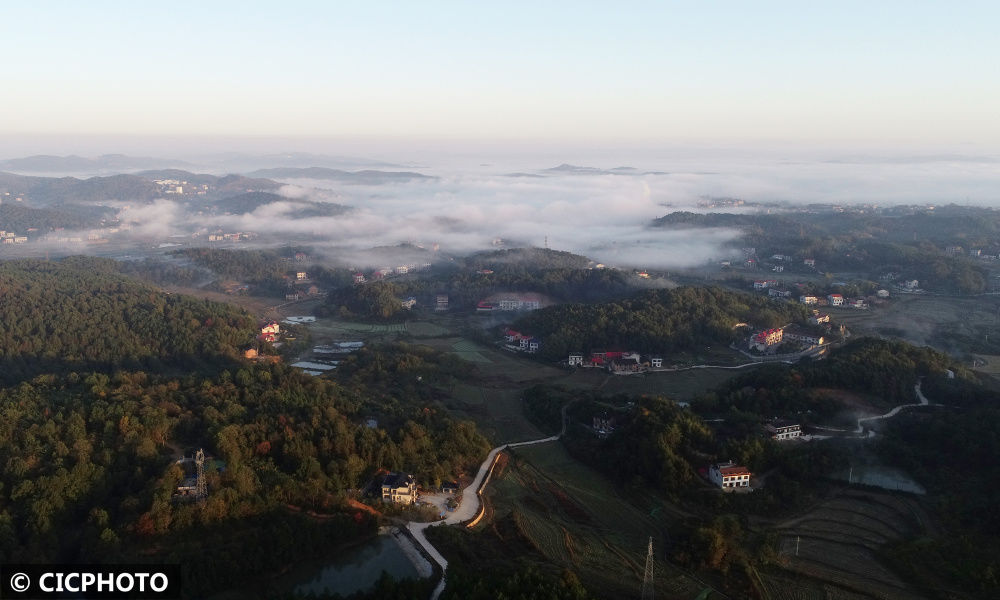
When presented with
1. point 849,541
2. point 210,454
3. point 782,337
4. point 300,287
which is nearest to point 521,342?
point 782,337

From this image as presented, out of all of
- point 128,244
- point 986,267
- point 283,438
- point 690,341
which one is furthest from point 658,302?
point 128,244

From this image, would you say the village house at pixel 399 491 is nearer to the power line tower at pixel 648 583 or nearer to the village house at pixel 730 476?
the power line tower at pixel 648 583

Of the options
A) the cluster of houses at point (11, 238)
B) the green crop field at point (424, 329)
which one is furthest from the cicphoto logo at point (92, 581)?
the cluster of houses at point (11, 238)

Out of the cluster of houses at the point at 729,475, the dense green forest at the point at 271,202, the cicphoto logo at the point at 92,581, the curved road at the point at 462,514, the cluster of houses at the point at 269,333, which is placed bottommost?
the cluster of houses at the point at 269,333

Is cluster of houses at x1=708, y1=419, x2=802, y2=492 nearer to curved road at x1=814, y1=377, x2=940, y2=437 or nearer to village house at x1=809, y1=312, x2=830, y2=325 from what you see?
curved road at x1=814, y1=377, x2=940, y2=437

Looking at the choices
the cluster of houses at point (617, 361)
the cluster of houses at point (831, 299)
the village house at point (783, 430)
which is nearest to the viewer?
the village house at point (783, 430)

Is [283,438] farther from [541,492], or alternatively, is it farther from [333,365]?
[333,365]

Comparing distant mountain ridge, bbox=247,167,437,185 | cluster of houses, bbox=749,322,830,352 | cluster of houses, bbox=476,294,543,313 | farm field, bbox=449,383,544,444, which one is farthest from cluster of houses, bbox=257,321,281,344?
distant mountain ridge, bbox=247,167,437,185
